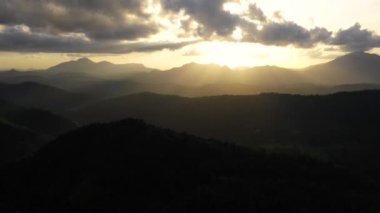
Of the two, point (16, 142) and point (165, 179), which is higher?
point (165, 179)

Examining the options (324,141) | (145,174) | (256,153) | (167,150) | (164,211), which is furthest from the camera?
(324,141)

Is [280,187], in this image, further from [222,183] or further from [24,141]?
[24,141]

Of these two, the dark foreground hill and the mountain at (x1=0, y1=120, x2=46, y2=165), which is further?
the mountain at (x1=0, y1=120, x2=46, y2=165)

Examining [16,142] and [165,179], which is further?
[16,142]

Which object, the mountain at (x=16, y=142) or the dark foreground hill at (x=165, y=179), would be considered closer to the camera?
the dark foreground hill at (x=165, y=179)

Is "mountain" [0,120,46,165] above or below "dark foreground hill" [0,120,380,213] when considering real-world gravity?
below

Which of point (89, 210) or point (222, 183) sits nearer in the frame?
point (89, 210)

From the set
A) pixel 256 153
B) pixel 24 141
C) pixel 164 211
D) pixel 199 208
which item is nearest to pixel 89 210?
pixel 164 211

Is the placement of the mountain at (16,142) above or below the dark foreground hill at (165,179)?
below
